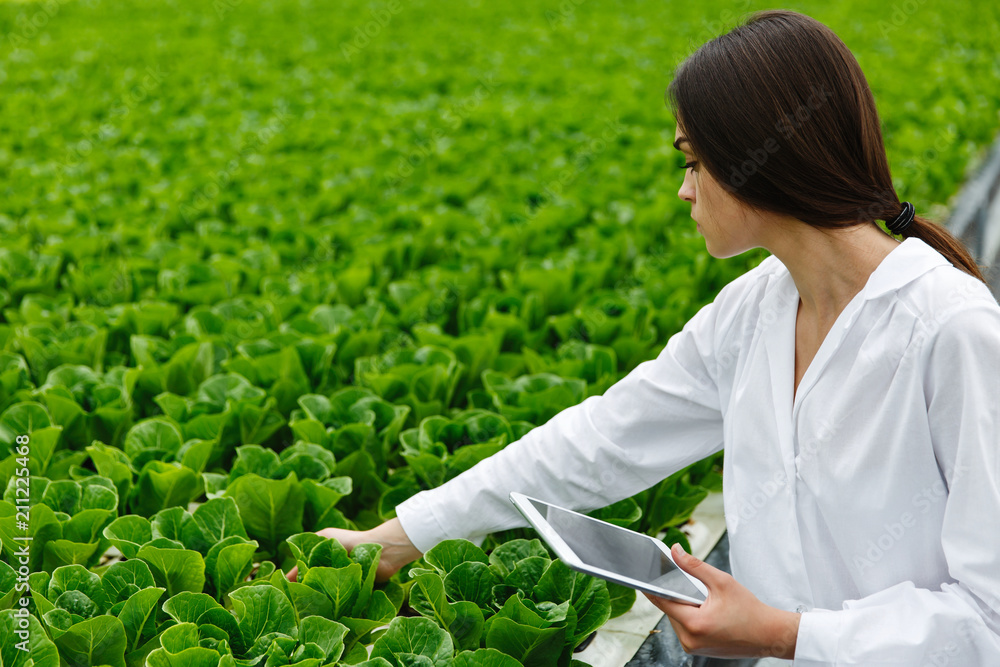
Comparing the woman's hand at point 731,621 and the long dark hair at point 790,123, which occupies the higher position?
the long dark hair at point 790,123

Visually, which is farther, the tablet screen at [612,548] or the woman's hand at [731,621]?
the tablet screen at [612,548]

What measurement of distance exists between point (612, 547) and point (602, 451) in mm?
258

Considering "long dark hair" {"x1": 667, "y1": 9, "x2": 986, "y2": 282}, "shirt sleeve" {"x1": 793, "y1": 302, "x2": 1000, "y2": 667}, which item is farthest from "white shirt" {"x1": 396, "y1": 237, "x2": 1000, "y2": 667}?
"long dark hair" {"x1": 667, "y1": 9, "x2": 986, "y2": 282}

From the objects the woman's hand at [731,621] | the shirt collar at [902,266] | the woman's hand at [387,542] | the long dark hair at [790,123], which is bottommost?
the woman's hand at [387,542]

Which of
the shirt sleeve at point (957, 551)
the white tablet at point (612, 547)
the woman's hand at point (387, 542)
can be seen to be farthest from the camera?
the woman's hand at point (387, 542)

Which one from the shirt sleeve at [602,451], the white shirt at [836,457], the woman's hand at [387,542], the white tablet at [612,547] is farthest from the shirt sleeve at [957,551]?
the woman's hand at [387,542]

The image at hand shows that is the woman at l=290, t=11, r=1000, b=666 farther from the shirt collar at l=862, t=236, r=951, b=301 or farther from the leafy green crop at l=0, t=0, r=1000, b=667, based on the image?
the leafy green crop at l=0, t=0, r=1000, b=667

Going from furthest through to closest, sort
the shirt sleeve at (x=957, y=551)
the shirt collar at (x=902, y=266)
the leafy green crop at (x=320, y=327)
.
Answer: the leafy green crop at (x=320, y=327)
the shirt collar at (x=902, y=266)
the shirt sleeve at (x=957, y=551)

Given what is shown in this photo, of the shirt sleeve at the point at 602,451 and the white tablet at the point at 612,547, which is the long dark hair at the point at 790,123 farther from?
the white tablet at the point at 612,547

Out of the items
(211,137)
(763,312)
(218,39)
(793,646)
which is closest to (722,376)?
(763,312)

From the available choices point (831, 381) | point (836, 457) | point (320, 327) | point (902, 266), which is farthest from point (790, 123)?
point (320, 327)

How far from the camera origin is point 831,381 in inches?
53.1

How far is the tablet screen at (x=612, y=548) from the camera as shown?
4.58ft

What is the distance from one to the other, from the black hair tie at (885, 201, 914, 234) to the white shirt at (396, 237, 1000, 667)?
0.09 meters
